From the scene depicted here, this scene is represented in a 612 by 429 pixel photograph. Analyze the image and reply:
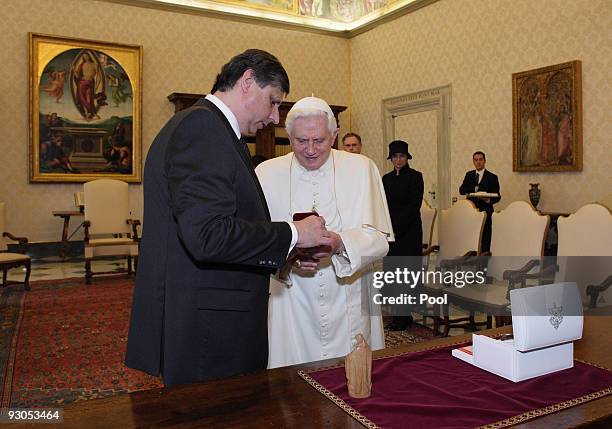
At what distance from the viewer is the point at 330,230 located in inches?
99.5

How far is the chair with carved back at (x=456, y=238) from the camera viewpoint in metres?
5.00

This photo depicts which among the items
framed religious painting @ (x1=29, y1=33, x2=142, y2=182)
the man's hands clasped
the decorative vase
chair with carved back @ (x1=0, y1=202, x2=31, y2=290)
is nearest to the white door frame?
the decorative vase

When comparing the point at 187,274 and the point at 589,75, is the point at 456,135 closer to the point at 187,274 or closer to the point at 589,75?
the point at 589,75

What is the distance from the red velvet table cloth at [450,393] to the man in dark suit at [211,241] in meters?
0.32

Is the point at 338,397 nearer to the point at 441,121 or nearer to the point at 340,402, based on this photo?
the point at 340,402

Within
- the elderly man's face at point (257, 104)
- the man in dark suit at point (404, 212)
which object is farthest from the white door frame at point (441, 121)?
the elderly man's face at point (257, 104)

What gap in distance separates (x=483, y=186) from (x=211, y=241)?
726cm

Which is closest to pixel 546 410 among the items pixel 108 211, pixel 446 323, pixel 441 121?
pixel 446 323

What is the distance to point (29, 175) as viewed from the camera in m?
9.53

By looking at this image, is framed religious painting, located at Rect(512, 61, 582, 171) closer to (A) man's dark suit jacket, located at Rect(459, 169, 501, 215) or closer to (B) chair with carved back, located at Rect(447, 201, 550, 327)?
(A) man's dark suit jacket, located at Rect(459, 169, 501, 215)

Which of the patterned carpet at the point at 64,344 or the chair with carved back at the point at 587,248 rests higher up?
the chair with carved back at the point at 587,248

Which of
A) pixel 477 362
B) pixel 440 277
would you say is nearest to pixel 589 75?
pixel 440 277

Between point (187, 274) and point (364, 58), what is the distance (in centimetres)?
1076

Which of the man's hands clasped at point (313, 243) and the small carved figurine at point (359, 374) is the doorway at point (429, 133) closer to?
the man's hands clasped at point (313, 243)
